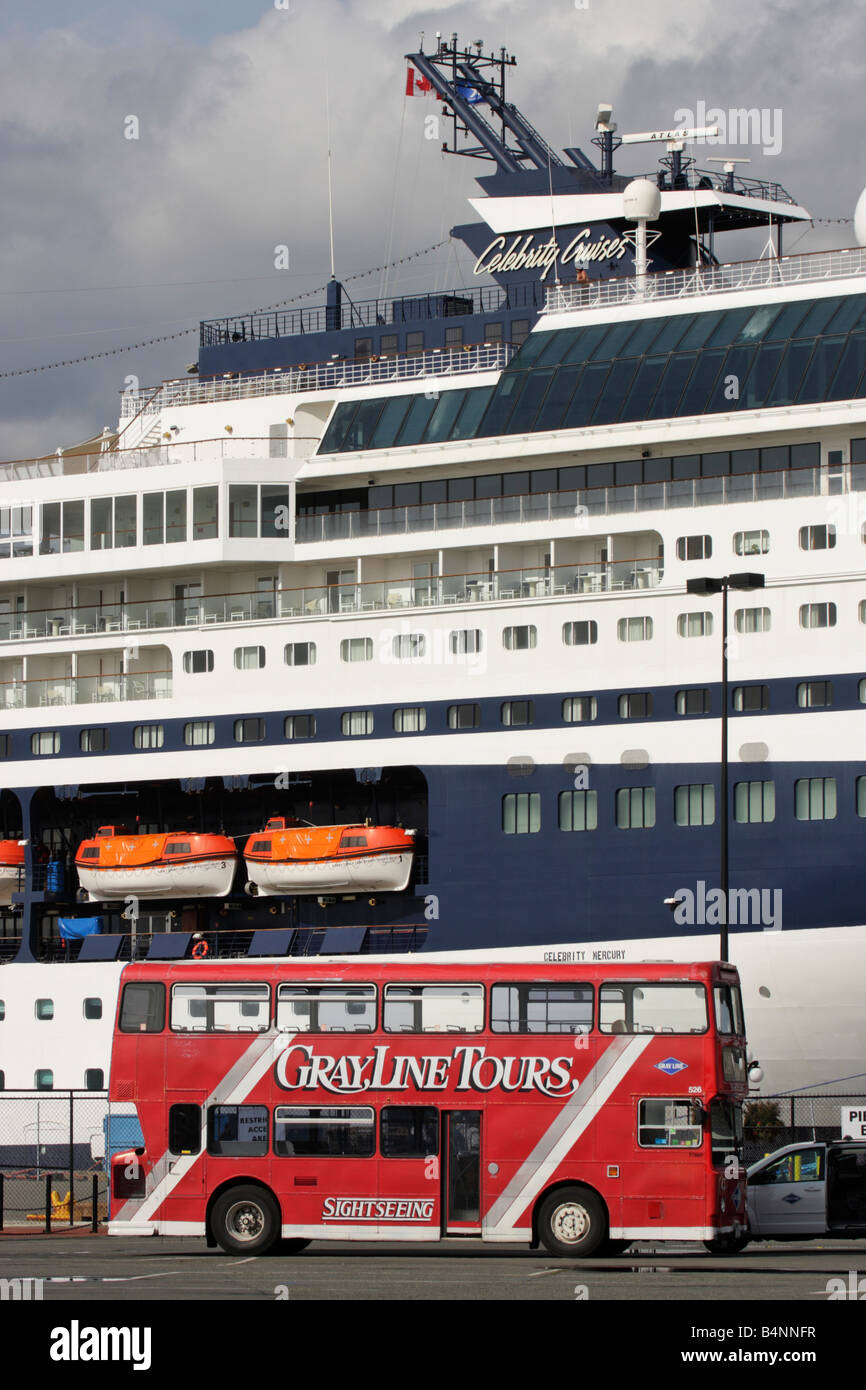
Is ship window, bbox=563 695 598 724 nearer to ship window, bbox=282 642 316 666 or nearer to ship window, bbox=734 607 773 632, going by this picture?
ship window, bbox=734 607 773 632

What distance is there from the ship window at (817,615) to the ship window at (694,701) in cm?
216

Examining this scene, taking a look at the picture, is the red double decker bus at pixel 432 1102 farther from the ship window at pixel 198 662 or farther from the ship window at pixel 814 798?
the ship window at pixel 198 662

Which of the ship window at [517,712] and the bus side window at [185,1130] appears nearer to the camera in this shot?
the bus side window at [185,1130]

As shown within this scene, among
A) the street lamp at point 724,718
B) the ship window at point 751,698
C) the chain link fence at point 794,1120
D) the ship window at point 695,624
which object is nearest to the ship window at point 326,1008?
the street lamp at point 724,718

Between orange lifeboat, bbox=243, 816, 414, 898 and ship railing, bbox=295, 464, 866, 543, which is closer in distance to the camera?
ship railing, bbox=295, 464, 866, 543

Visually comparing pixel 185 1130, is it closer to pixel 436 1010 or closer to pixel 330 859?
pixel 436 1010

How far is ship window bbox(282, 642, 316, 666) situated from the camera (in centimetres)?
3750

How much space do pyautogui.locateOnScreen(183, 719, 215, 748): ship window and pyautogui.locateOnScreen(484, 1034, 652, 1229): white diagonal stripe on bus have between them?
18.2 meters

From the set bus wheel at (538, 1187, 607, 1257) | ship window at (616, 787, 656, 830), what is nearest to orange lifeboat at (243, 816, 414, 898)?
ship window at (616, 787, 656, 830)

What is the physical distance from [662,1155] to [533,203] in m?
28.2

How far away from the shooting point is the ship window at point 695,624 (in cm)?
3388

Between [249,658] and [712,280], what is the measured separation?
492 inches

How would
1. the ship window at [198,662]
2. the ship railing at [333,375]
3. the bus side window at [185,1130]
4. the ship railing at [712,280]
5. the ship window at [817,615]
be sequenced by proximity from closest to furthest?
the bus side window at [185,1130] → the ship window at [817,615] → the ship railing at [712,280] → the ship window at [198,662] → the ship railing at [333,375]

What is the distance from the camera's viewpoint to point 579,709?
3444 centimetres
